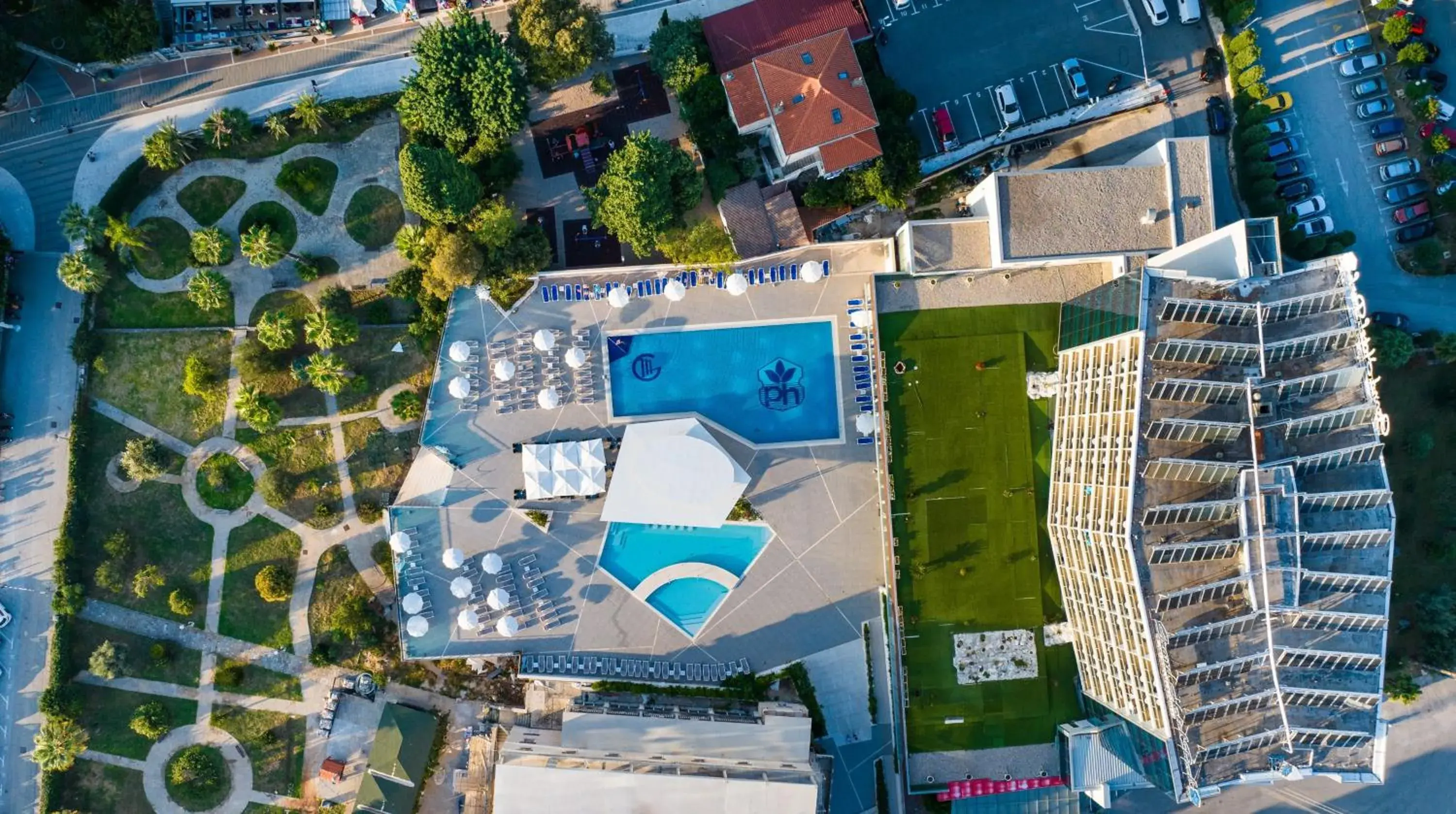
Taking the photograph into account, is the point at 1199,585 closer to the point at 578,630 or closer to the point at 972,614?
the point at 972,614

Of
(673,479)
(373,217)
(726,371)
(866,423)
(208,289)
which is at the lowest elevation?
(673,479)

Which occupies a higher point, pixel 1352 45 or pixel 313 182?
pixel 1352 45

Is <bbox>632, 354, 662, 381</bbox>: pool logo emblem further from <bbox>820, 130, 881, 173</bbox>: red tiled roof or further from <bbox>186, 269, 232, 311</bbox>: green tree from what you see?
<bbox>186, 269, 232, 311</bbox>: green tree

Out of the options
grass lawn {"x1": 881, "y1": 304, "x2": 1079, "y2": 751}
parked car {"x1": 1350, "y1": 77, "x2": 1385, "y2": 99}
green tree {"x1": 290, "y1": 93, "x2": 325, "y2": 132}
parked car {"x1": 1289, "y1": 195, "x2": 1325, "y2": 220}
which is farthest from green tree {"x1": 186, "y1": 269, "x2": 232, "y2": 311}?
parked car {"x1": 1350, "y1": 77, "x2": 1385, "y2": 99}

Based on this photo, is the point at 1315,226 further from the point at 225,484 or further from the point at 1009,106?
the point at 225,484

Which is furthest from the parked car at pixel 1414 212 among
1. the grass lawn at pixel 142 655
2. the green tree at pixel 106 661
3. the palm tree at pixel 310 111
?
the green tree at pixel 106 661

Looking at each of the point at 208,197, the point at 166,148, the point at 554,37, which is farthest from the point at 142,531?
the point at 554,37
